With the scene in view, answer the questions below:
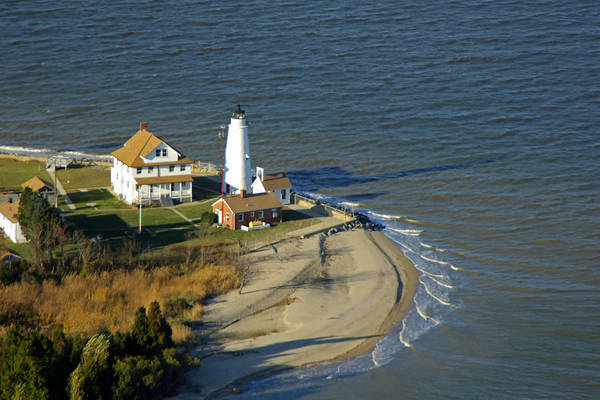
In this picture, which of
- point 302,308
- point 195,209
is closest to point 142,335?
point 302,308

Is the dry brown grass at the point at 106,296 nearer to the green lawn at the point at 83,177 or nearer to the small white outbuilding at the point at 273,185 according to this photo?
the small white outbuilding at the point at 273,185

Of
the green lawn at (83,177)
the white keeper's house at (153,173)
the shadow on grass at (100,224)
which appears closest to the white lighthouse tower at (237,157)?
the white keeper's house at (153,173)

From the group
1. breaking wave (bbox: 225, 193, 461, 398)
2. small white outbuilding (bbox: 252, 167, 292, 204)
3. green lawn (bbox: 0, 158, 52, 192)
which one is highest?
green lawn (bbox: 0, 158, 52, 192)

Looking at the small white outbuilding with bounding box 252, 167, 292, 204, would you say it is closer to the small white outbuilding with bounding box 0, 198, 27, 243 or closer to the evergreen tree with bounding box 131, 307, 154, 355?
the small white outbuilding with bounding box 0, 198, 27, 243

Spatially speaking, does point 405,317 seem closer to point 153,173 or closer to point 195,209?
point 195,209

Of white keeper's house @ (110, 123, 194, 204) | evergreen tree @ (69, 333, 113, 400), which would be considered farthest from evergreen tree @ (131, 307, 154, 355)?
white keeper's house @ (110, 123, 194, 204)

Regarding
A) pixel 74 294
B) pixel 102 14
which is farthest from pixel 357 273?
pixel 102 14
